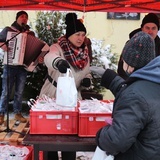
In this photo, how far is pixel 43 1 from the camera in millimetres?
4285

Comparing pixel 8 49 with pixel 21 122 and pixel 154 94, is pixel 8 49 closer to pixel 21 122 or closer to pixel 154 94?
pixel 21 122

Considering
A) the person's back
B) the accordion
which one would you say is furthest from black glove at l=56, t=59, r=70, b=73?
the accordion

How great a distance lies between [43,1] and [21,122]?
6.00ft

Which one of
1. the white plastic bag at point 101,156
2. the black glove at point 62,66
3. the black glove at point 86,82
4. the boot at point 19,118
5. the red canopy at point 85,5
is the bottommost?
the boot at point 19,118

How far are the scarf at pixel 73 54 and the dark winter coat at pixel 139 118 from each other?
52.0 inches

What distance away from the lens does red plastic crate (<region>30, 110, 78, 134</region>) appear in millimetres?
2375

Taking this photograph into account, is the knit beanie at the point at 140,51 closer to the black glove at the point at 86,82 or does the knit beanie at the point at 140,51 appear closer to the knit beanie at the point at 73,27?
the black glove at the point at 86,82

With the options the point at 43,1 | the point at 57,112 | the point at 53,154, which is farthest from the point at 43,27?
the point at 57,112

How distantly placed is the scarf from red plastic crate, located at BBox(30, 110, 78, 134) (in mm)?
741

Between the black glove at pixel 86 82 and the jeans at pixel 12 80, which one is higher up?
the black glove at pixel 86 82

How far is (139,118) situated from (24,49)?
2.95 meters

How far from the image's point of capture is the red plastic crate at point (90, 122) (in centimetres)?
Answer: 236

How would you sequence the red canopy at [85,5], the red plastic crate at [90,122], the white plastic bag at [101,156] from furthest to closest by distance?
the red canopy at [85,5]
the red plastic crate at [90,122]
the white plastic bag at [101,156]

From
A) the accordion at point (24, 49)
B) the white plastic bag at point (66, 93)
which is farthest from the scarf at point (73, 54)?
the accordion at point (24, 49)
